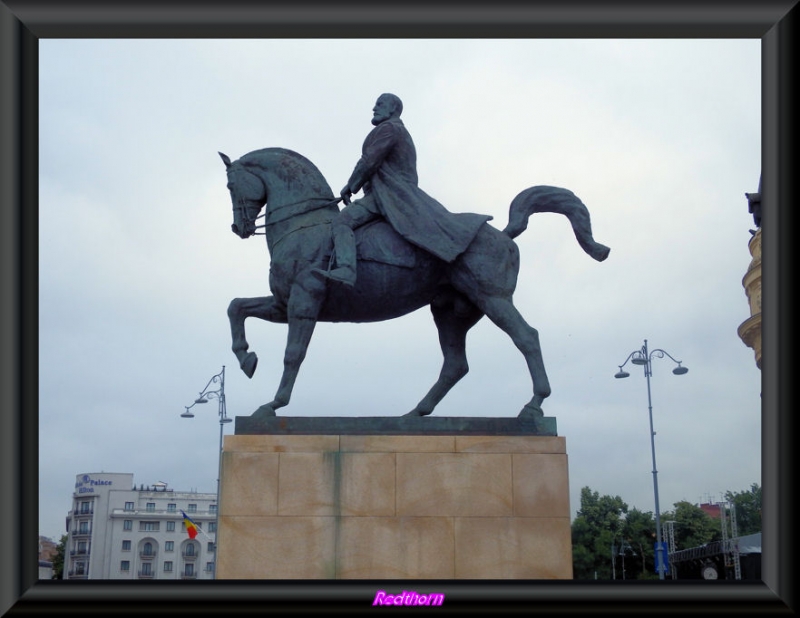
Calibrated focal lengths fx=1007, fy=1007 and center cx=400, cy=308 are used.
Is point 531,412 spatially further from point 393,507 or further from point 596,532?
point 596,532

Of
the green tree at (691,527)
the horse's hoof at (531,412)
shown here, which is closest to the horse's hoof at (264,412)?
the horse's hoof at (531,412)

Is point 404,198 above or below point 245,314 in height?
above

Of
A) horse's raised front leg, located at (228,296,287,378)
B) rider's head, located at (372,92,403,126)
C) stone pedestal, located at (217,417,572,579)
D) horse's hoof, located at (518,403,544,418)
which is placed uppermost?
rider's head, located at (372,92,403,126)

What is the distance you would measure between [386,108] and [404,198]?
1.22 metres

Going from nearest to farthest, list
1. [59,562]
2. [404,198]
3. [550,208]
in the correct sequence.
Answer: [404,198] → [550,208] → [59,562]

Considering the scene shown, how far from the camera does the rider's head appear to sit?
12.1 meters

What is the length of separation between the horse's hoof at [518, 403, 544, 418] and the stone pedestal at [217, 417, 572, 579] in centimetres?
33

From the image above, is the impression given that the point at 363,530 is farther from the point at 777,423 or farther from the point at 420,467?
the point at 777,423

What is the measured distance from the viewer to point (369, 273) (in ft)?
37.9

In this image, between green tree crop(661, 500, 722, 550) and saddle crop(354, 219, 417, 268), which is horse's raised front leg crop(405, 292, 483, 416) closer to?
saddle crop(354, 219, 417, 268)

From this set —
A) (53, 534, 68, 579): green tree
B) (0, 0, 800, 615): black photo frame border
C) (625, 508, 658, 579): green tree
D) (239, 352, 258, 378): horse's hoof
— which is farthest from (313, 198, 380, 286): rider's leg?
(53, 534, 68, 579): green tree
